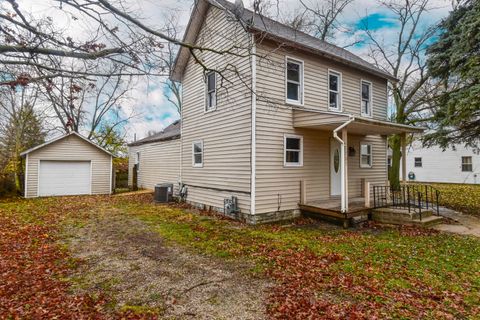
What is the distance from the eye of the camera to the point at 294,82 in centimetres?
971

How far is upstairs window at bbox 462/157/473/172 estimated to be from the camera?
76.5 ft

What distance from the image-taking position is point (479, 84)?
9039mm

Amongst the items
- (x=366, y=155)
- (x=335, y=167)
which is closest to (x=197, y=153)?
(x=335, y=167)

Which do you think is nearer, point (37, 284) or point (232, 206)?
point (37, 284)

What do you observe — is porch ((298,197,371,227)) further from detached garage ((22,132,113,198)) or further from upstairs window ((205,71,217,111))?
detached garage ((22,132,113,198))

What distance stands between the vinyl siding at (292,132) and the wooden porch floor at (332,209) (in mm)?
386

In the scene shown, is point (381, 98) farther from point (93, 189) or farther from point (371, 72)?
point (93, 189)

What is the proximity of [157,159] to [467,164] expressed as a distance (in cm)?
2572

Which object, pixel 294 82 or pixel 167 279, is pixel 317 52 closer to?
pixel 294 82

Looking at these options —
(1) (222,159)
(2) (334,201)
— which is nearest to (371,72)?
(2) (334,201)

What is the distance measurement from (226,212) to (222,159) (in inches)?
76.8

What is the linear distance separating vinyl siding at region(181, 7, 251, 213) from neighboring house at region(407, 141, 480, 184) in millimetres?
19201

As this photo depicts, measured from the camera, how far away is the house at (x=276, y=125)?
8.70m

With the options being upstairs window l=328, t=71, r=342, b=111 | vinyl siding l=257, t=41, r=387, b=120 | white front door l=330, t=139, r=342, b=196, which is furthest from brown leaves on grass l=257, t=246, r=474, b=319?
upstairs window l=328, t=71, r=342, b=111
